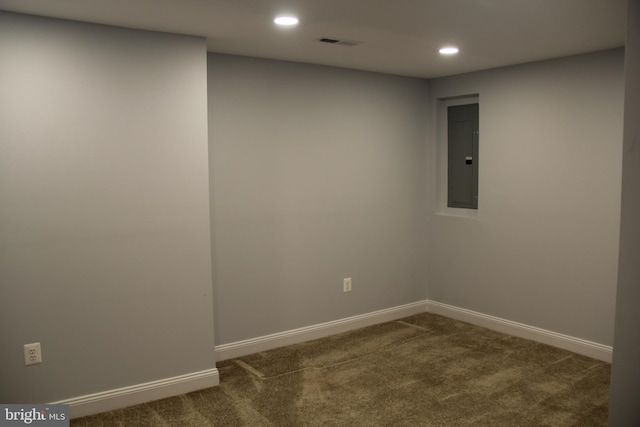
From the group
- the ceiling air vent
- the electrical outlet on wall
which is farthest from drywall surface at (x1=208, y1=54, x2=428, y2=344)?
the electrical outlet on wall

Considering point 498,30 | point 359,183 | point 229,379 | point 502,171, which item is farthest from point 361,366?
point 498,30

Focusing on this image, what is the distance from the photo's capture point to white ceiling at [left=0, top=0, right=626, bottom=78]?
266 cm

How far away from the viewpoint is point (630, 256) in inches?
90.0

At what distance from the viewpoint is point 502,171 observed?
4.50 meters

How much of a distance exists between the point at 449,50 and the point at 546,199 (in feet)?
4.75

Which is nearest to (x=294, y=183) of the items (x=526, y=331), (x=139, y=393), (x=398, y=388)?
(x=398, y=388)

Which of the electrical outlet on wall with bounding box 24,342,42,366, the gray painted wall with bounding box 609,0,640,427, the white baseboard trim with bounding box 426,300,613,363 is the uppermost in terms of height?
the gray painted wall with bounding box 609,0,640,427

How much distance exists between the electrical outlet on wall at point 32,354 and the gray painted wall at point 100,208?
0.10ft

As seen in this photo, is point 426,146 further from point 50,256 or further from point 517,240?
point 50,256

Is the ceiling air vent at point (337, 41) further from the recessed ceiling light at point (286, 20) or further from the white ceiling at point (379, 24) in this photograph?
the recessed ceiling light at point (286, 20)

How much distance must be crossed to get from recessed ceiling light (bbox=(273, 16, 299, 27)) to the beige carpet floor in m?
2.27

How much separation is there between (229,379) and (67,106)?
2.03m

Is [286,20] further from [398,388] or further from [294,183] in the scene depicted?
[398,388]

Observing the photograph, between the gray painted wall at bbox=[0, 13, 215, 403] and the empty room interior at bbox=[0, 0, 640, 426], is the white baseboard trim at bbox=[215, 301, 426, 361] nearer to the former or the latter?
the empty room interior at bbox=[0, 0, 640, 426]
